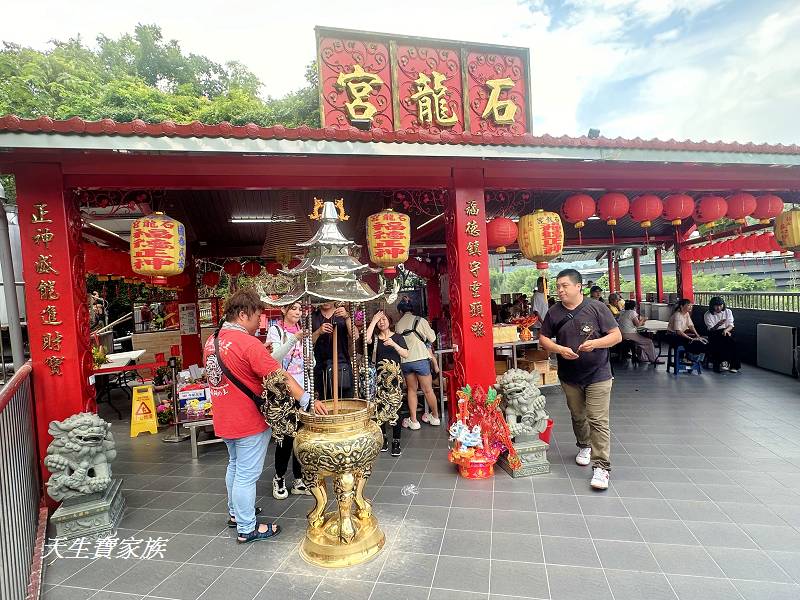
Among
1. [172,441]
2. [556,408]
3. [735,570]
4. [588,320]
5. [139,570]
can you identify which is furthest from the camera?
[556,408]

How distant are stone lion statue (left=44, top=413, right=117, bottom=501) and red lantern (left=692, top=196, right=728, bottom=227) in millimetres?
7608

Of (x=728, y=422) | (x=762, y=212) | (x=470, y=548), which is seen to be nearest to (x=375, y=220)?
(x=470, y=548)

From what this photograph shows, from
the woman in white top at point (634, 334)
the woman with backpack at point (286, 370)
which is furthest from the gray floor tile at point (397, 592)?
the woman in white top at point (634, 334)

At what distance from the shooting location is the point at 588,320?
13.4 ft

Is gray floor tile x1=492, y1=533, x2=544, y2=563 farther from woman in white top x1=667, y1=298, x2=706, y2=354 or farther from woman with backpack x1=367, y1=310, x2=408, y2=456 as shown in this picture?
woman in white top x1=667, y1=298, x2=706, y2=354

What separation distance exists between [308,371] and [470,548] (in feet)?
5.80

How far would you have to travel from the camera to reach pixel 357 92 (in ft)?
20.9

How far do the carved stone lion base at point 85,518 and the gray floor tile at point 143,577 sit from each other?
0.68 metres

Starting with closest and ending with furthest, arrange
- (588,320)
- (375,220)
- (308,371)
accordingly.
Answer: (308,371) → (588,320) → (375,220)

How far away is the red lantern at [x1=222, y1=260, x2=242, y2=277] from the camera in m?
10.4

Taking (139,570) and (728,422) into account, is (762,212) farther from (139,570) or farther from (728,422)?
(139,570)

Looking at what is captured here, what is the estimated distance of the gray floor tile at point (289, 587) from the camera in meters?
2.66

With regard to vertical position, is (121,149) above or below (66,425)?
above

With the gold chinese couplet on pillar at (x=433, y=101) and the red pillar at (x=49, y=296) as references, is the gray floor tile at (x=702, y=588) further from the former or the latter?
the gold chinese couplet on pillar at (x=433, y=101)
